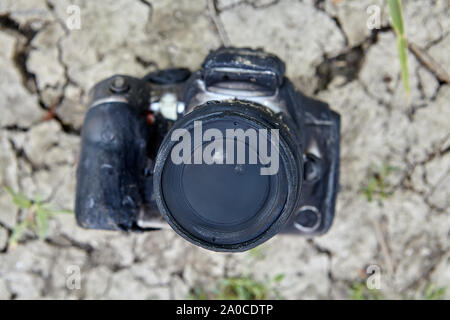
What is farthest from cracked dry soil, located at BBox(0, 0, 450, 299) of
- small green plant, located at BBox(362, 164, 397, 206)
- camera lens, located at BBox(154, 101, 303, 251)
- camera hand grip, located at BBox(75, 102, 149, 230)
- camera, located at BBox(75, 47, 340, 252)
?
camera lens, located at BBox(154, 101, 303, 251)

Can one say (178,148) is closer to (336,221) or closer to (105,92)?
(105,92)

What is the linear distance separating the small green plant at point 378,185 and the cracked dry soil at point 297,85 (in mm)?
14

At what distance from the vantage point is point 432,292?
1.71 m

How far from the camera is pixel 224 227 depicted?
43.6 inches

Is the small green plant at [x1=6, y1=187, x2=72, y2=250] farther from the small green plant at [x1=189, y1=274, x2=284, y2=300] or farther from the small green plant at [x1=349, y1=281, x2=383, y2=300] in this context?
the small green plant at [x1=349, y1=281, x2=383, y2=300]

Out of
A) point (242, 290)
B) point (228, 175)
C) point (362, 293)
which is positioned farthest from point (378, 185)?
point (228, 175)

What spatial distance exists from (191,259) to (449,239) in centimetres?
83

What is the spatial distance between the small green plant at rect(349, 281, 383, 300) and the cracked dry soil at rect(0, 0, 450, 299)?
0.02 m

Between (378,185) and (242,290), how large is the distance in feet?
1.80

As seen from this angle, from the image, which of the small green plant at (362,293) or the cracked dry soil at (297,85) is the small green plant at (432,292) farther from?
the small green plant at (362,293)

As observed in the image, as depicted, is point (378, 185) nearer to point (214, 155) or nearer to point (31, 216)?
point (214, 155)

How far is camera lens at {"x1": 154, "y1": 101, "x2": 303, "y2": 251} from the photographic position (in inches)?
40.9

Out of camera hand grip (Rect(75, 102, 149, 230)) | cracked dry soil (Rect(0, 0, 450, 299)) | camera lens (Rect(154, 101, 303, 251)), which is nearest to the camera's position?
camera lens (Rect(154, 101, 303, 251))

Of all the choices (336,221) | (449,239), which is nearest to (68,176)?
(336,221)
